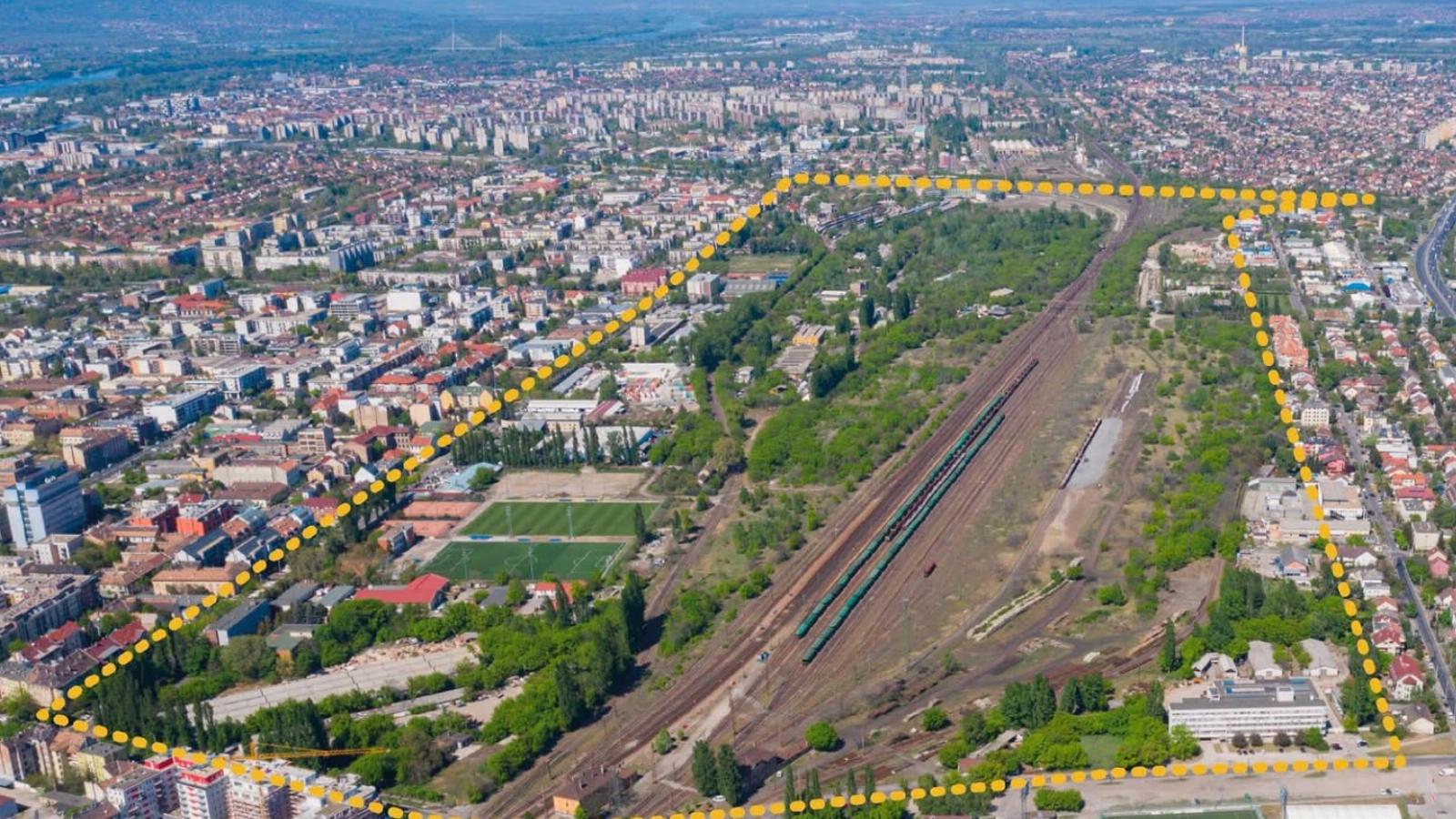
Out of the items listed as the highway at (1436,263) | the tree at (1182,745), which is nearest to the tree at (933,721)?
the tree at (1182,745)

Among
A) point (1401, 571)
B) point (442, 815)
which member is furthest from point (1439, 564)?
point (442, 815)

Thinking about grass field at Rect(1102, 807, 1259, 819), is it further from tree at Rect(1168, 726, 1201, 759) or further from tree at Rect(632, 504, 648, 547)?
tree at Rect(632, 504, 648, 547)

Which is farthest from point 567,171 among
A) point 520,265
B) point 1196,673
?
point 1196,673

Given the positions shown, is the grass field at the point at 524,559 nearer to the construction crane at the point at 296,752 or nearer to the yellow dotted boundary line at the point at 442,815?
the yellow dotted boundary line at the point at 442,815

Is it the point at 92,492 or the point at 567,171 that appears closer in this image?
the point at 92,492

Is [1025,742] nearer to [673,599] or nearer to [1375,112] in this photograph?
[673,599]

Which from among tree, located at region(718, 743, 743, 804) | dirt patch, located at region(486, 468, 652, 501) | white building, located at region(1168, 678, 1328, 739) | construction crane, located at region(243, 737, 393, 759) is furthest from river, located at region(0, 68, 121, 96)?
white building, located at region(1168, 678, 1328, 739)

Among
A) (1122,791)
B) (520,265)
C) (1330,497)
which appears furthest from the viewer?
(520,265)
